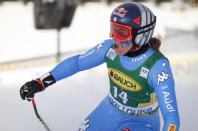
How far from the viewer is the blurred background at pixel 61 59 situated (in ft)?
12.4

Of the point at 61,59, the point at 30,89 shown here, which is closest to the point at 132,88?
the point at 30,89

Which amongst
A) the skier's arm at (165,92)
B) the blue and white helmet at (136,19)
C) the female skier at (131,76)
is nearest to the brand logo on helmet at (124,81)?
the female skier at (131,76)

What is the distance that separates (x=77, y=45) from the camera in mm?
7910

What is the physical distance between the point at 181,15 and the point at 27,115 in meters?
9.80

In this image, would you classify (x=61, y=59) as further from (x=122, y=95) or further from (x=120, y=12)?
(x=120, y=12)

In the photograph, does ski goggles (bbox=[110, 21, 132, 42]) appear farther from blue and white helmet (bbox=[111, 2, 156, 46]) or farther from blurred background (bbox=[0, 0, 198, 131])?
blurred background (bbox=[0, 0, 198, 131])

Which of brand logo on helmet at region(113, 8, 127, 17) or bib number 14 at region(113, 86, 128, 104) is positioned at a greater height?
brand logo on helmet at region(113, 8, 127, 17)

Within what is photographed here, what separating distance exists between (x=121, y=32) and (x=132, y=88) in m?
0.41

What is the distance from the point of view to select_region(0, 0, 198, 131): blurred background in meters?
3.77

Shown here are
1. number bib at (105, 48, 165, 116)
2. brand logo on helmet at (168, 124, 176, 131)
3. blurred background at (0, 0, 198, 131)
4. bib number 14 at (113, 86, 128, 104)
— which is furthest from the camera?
blurred background at (0, 0, 198, 131)

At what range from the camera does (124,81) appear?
233 centimetres

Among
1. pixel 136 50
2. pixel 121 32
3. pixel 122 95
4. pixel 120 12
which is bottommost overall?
pixel 122 95

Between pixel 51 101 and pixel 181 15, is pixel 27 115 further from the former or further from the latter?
pixel 181 15

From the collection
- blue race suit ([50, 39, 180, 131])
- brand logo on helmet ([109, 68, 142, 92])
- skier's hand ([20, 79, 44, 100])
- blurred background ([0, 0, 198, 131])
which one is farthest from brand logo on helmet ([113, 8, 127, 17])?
skier's hand ([20, 79, 44, 100])
